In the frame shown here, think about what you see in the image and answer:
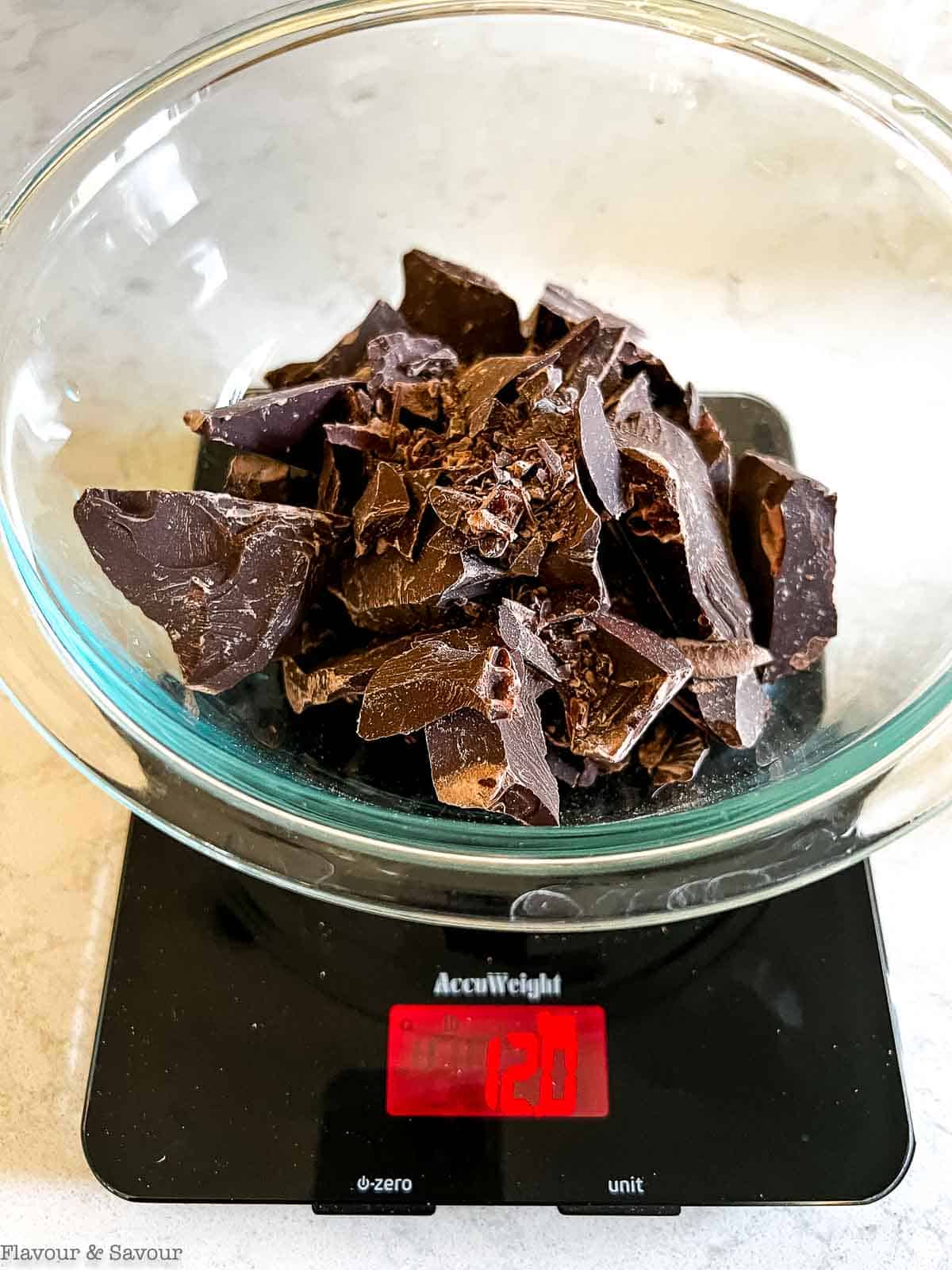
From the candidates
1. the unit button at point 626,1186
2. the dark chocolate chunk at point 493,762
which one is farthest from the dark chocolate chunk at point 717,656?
the unit button at point 626,1186

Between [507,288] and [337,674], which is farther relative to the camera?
[507,288]

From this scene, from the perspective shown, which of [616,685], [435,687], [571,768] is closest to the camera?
[435,687]

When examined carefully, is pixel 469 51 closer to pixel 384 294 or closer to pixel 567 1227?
pixel 384 294

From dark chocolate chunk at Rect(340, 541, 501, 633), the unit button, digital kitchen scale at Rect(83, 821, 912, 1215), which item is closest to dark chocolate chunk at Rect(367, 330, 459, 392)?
dark chocolate chunk at Rect(340, 541, 501, 633)

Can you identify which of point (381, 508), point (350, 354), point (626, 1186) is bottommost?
point (626, 1186)

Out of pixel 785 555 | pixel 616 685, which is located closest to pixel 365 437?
pixel 616 685

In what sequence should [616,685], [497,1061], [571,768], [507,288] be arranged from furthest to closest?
1. [507,288]
2. [497,1061]
3. [571,768]
4. [616,685]

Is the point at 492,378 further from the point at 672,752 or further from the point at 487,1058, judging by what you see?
the point at 487,1058
